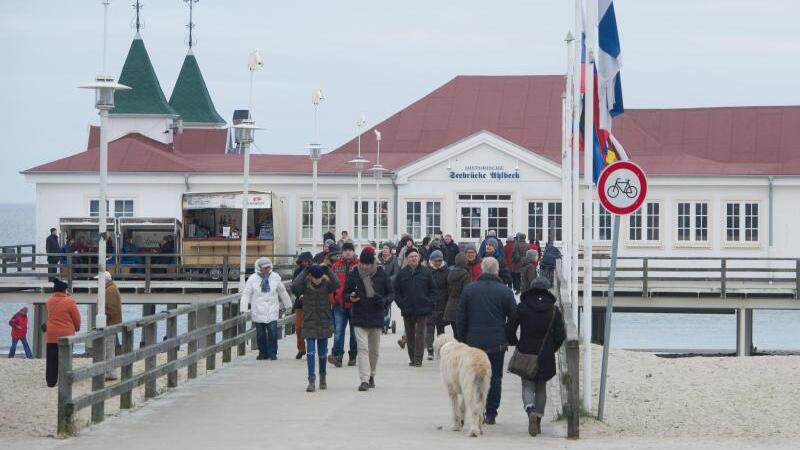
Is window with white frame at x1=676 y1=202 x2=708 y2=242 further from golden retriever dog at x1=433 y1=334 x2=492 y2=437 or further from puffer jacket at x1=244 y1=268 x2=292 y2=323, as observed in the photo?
golden retriever dog at x1=433 y1=334 x2=492 y2=437

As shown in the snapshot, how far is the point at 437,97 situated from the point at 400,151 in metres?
3.60

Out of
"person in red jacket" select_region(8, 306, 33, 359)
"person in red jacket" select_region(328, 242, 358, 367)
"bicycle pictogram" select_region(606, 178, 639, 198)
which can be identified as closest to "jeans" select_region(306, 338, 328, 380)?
→ "person in red jacket" select_region(328, 242, 358, 367)

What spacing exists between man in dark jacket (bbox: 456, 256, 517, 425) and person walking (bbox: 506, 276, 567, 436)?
54cm

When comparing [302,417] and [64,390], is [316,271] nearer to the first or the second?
[302,417]

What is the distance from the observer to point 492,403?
55.1 ft

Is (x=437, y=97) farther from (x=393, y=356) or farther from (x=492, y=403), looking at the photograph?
(x=492, y=403)

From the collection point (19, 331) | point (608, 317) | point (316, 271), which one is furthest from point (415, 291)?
point (19, 331)

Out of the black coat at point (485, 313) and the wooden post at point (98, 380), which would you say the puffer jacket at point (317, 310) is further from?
the black coat at point (485, 313)

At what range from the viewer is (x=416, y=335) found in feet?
73.6

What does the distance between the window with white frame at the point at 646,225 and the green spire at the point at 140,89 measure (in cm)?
2487

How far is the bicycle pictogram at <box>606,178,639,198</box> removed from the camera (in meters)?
16.2

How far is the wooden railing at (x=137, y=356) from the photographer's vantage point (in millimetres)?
15961

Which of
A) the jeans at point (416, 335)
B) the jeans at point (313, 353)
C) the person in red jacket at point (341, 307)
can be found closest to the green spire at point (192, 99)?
the person in red jacket at point (341, 307)

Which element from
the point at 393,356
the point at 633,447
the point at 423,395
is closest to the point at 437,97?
the point at 393,356
